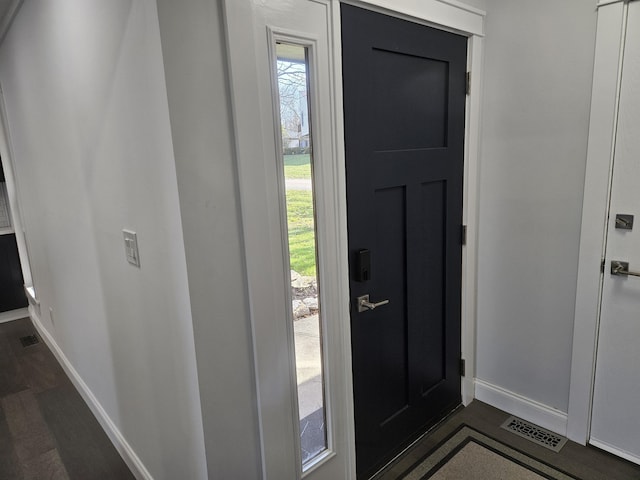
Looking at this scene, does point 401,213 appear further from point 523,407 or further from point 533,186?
point 523,407

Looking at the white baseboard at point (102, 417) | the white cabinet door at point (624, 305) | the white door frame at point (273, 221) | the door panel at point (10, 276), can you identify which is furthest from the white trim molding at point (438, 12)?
the door panel at point (10, 276)

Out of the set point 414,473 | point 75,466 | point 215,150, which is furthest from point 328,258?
point 75,466

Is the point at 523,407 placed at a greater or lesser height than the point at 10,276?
lesser

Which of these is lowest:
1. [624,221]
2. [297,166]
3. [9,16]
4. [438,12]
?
[624,221]

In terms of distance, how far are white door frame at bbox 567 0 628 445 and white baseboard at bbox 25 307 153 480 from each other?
6.77 feet

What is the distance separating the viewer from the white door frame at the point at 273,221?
127cm

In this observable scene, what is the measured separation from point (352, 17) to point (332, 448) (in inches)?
67.2

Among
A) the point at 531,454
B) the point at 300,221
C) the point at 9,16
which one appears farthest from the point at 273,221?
the point at 9,16

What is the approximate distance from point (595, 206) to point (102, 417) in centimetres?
277

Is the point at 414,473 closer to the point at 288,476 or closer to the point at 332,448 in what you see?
the point at 332,448

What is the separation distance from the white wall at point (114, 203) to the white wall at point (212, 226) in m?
0.04

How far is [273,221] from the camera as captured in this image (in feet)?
4.60

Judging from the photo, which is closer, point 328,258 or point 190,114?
point 190,114

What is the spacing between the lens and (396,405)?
206 centimetres
